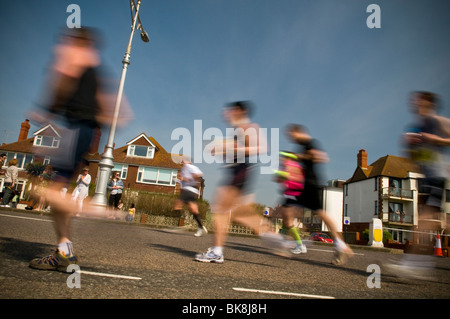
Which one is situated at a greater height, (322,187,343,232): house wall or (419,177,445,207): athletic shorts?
(322,187,343,232): house wall

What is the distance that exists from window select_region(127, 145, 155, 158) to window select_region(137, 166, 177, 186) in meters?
1.71

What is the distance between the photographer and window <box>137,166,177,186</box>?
31.1m

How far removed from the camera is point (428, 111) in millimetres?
3209

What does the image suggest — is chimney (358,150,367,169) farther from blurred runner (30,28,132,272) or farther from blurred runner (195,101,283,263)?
blurred runner (30,28,132,272)

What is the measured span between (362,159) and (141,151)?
3430 cm

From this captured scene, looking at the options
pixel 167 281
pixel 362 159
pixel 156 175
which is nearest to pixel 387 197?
pixel 362 159

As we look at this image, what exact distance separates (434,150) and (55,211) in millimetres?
4054

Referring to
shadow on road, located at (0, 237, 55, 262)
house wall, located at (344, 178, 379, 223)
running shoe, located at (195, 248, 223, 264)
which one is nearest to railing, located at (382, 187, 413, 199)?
house wall, located at (344, 178, 379, 223)

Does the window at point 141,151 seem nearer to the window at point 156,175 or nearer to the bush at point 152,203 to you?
the window at point 156,175

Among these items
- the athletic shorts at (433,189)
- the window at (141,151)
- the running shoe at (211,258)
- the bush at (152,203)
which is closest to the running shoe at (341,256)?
the athletic shorts at (433,189)

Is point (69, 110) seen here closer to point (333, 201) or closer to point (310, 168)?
point (310, 168)

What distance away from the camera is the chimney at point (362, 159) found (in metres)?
42.4

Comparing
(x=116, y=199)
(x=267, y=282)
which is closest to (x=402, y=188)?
(x=116, y=199)

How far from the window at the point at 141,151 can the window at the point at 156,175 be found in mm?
1706
